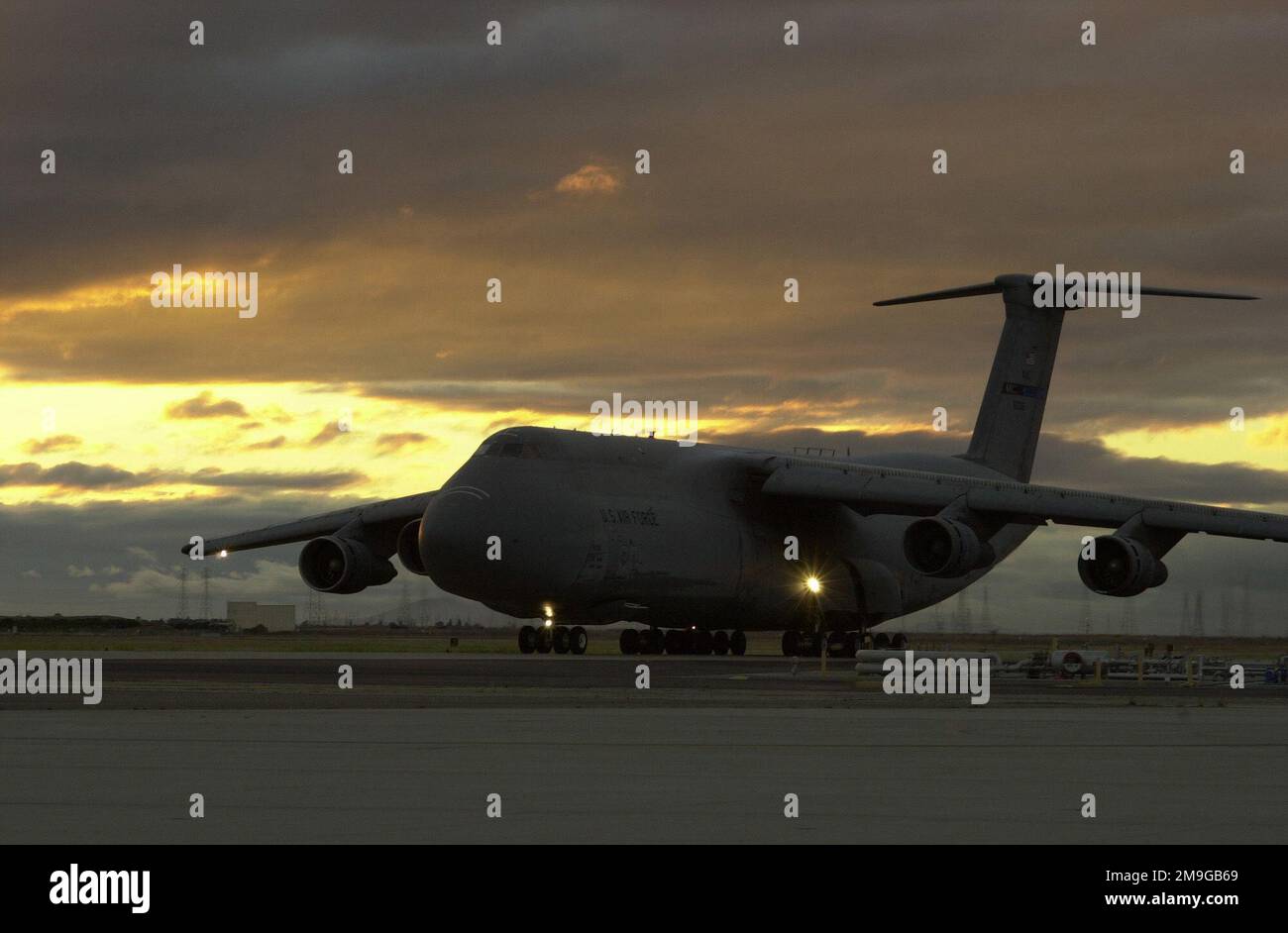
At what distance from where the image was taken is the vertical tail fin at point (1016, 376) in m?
69.5

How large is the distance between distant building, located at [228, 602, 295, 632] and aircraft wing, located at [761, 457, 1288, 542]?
55159mm

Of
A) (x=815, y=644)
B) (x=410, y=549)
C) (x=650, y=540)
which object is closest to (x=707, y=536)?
(x=650, y=540)

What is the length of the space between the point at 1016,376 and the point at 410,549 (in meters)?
25.9

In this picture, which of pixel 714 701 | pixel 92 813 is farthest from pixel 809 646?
pixel 92 813

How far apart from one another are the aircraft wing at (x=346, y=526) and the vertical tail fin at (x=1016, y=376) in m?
22.0

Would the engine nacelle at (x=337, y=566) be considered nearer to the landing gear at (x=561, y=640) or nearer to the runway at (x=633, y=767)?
the landing gear at (x=561, y=640)

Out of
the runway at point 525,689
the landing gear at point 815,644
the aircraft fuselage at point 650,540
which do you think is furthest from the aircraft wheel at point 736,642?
the runway at point 525,689

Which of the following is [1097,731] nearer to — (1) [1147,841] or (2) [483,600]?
(1) [1147,841]

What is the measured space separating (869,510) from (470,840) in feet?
162

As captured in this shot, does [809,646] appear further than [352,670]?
Yes

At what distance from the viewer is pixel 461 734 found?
2000cm

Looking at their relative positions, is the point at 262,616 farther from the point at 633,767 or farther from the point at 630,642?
the point at 633,767

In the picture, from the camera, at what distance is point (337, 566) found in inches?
2249

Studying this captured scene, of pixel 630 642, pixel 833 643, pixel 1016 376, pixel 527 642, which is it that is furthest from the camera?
pixel 1016 376
